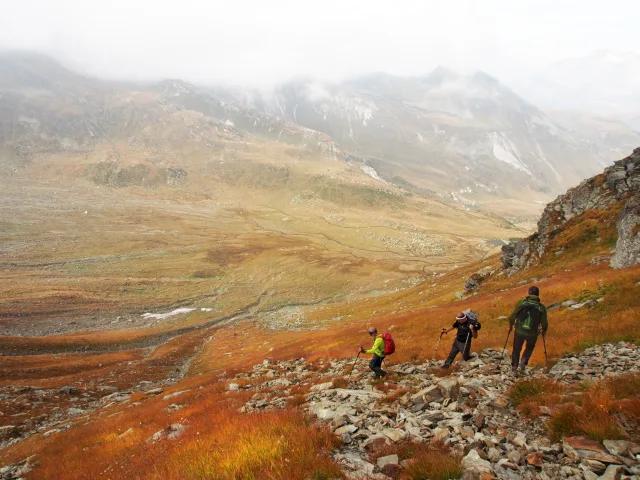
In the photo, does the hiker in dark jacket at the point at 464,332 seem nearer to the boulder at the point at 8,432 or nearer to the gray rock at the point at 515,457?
the gray rock at the point at 515,457

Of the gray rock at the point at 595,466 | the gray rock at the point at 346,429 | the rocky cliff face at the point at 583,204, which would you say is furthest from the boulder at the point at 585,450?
the rocky cliff face at the point at 583,204

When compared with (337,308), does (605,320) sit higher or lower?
higher

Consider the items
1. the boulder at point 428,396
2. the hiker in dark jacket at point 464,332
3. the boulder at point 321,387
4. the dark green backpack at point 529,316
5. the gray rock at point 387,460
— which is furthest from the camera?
the boulder at point 321,387

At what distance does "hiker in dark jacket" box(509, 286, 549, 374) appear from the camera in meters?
14.6

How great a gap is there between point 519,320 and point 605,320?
8.45 m

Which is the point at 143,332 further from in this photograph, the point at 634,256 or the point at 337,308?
the point at 634,256

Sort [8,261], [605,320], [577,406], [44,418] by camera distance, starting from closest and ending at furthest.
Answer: [577,406] → [605,320] → [44,418] → [8,261]

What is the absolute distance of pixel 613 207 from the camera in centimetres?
4372

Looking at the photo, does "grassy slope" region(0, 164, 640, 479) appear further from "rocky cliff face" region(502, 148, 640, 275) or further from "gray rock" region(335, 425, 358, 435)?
"rocky cliff face" region(502, 148, 640, 275)

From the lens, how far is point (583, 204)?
4941cm

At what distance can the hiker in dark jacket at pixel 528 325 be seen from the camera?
14594 millimetres

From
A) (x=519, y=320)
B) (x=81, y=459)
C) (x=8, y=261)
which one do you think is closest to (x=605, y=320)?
(x=519, y=320)

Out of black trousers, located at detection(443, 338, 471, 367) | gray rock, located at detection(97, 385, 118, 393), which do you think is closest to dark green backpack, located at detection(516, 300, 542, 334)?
black trousers, located at detection(443, 338, 471, 367)

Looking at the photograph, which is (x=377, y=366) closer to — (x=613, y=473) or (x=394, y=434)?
(x=394, y=434)
